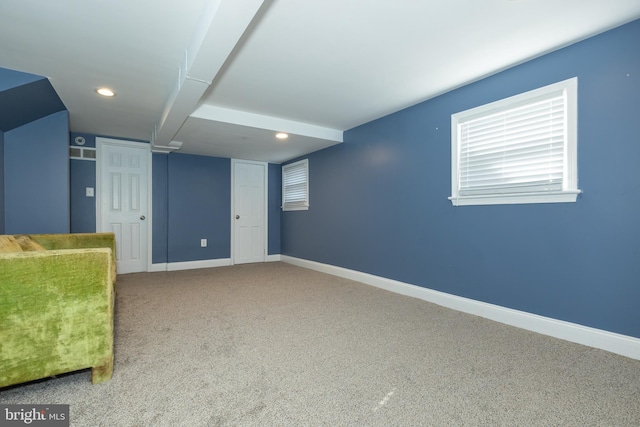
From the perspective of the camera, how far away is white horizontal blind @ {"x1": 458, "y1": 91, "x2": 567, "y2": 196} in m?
2.20

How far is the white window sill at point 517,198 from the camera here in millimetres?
2127

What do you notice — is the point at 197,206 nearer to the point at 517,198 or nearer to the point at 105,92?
the point at 105,92

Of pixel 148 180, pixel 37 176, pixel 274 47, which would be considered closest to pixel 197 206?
pixel 148 180

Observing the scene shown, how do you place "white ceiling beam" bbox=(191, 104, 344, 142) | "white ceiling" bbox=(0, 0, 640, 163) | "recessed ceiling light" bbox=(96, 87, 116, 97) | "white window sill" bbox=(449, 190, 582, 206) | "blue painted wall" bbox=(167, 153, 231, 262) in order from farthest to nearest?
1. "blue painted wall" bbox=(167, 153, 231, 262)
2. "white ceiling beam" bbox=(191, 104, 344, 142)
3. "recessed ceiling light" bbox=(96, 87, 116, 97)
4. "white window sill" bbox=(449, 190, 582, 206)
5. "white ceiling" bbox=(0, 0, 640, 163)

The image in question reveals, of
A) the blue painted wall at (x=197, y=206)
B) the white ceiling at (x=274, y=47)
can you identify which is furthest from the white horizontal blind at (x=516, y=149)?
the blue painted wall at (x=197, y=206)

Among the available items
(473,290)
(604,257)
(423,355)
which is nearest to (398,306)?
(473,290)

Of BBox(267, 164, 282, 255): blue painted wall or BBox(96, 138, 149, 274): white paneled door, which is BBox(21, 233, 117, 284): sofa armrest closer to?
BBox(96, 138, 149, 274): white paneled door

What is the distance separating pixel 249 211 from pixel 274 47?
383cm

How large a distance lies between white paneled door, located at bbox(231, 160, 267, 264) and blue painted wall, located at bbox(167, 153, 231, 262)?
15 centimetres

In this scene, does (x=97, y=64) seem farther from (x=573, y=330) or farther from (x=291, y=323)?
(x=573, y=330)

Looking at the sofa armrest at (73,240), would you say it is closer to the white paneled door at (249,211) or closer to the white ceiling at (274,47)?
the white ceiling at (274,47)

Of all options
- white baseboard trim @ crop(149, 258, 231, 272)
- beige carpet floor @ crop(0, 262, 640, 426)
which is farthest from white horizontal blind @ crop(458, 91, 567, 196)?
white baseboard trim @ crop(149, 258, 231, 272)

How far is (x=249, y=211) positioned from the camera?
5648mm

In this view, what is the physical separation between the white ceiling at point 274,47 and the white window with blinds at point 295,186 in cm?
189
